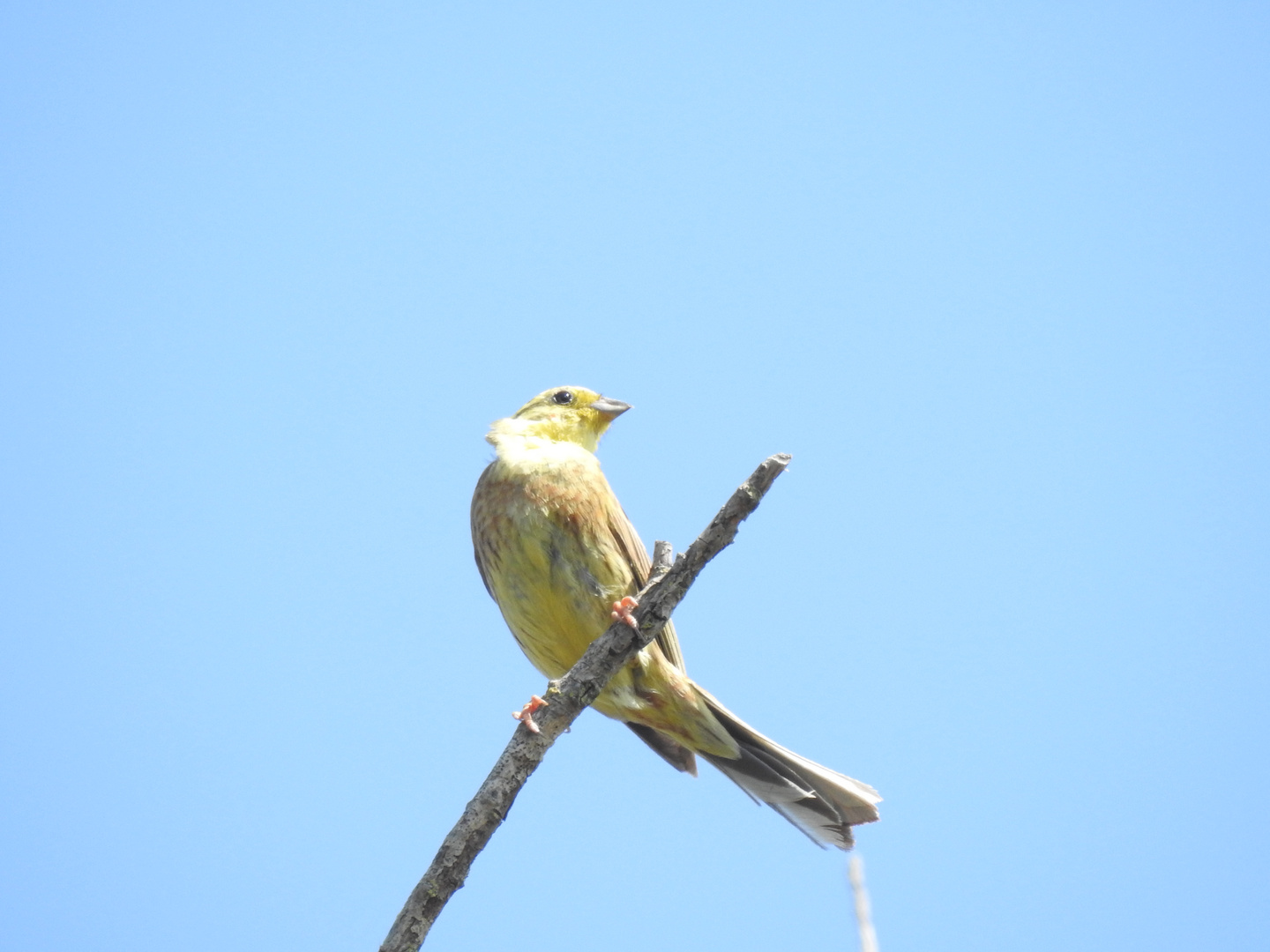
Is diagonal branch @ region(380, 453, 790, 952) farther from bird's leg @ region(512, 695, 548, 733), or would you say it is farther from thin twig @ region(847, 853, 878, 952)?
thin twig @ region(847, 853, 878, 952)

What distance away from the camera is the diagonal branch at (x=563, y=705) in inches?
132

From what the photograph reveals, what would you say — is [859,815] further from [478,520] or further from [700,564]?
[478,520]

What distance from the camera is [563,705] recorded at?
396cm

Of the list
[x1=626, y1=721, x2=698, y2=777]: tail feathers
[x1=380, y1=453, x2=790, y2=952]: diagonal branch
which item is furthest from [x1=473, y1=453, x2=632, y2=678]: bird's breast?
[x1=380, y1=453, x2=790, y2=952]: diagonal branch

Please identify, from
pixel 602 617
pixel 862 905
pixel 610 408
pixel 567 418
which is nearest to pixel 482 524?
pixel 602 617

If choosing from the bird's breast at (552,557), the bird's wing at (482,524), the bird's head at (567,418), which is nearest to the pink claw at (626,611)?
the bird's breast at (552,557)

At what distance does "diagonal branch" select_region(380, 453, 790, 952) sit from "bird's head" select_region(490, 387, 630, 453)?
1944 mm

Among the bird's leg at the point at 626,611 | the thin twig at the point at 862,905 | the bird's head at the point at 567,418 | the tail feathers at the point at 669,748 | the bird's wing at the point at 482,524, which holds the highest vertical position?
the bird's head at the point at 567,418

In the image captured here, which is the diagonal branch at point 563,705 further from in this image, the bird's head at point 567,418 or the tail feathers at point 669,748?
the bird's head at point 567,418

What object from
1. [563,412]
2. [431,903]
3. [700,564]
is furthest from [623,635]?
[563,412]

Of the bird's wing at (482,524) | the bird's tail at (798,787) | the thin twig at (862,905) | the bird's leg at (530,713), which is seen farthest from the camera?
the bird's wing at (482,524)

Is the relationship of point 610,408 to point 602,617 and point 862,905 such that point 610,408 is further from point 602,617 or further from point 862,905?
point 862,905

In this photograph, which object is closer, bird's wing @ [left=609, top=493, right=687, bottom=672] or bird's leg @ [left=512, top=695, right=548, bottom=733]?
bird's leg @ [left=512, top=695, right=548, bottom=733]

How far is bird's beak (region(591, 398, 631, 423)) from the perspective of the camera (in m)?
5.89
